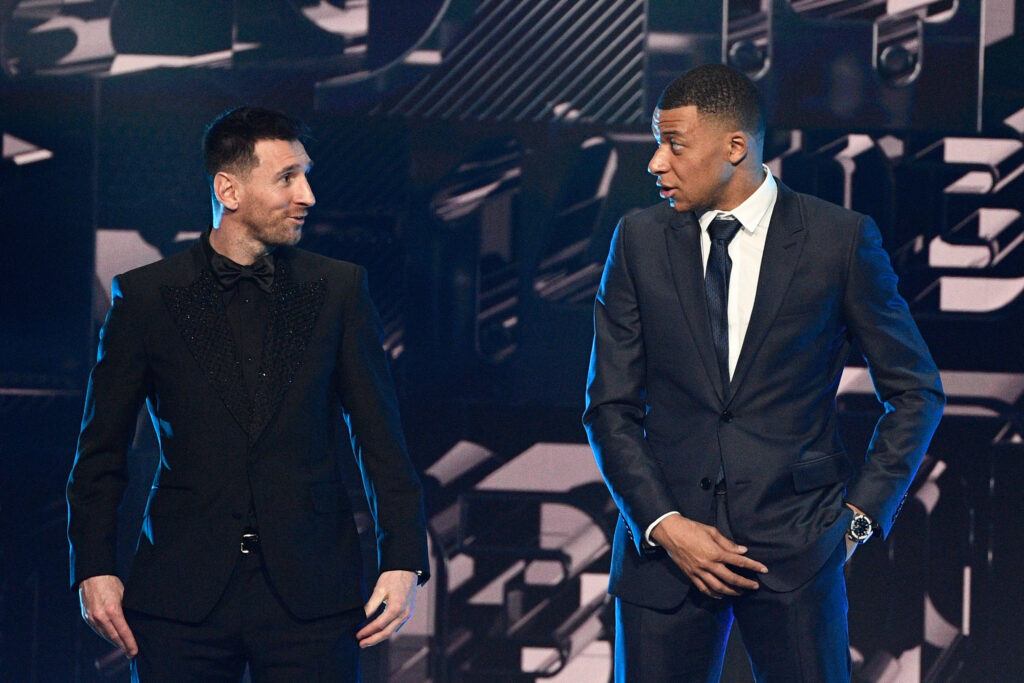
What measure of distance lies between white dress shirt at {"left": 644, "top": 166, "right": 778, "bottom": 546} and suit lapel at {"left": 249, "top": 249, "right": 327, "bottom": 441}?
0.83 metres

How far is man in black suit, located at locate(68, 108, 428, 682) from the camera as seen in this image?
2.02 meters

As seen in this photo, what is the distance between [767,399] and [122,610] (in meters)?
1.34

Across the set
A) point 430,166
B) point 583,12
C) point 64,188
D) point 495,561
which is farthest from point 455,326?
point 64,188

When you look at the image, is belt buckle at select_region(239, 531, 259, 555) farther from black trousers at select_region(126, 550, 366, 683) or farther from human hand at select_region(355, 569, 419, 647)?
human hand at select_region(355, 569, 419, 647)

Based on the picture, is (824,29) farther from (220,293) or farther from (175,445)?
(175,445)

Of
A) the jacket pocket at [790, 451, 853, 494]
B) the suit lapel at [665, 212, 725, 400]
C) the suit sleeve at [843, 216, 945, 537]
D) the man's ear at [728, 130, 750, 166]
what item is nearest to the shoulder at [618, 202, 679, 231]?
the suit lapel at [665, 212, 725, 400]

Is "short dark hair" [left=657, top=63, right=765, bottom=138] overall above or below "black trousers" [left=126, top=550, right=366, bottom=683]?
above

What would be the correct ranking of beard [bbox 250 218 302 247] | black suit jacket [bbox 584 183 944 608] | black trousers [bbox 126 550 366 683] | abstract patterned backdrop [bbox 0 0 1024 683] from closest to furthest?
1. black trousers [bbox 126 550 366 683]
2. black suit jacket [bbox 584 183 944 608]
3. beard [bbox 250 218 302 247]
4. abstract patterned backdrop [bbox 0 0 1024 683]

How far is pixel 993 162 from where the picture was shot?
11.6ft

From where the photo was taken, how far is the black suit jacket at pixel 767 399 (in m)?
2.11

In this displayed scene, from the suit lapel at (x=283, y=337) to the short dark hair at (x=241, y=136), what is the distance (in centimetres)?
24

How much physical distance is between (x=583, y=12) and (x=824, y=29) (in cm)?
81

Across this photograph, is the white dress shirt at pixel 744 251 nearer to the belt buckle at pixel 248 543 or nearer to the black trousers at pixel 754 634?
the black trousers at pixel 754 634

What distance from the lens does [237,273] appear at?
2.17m
